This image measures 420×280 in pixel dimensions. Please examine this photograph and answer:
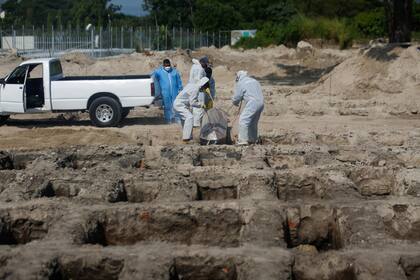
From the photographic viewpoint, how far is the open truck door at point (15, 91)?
14.8m

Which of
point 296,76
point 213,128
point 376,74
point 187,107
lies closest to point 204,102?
point 187,107

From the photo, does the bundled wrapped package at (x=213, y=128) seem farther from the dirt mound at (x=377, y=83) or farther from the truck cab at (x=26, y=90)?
the dirt mound at (x=377, y=83)

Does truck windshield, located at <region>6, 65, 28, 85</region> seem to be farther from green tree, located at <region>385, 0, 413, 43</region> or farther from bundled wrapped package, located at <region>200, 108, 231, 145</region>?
green tree, located at <region>385, 0, 413, 43</region>

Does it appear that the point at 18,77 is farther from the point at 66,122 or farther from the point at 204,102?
the point at 204,102

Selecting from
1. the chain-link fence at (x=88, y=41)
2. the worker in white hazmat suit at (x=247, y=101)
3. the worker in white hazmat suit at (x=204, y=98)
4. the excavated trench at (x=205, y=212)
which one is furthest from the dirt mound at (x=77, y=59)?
the worker in white hazmat suit at (x=247, y=101)

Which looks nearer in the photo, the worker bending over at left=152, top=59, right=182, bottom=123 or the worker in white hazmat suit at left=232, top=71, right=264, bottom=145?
the worker in white hazmat suit at left=232, top=71, right=264, bottom=145

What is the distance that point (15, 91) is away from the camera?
48.8ft

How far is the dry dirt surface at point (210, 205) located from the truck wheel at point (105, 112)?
0.97 feet

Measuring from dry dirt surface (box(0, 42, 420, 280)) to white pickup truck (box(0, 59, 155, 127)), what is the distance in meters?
0.55

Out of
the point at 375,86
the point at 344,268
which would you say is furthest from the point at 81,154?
the point at 375,86

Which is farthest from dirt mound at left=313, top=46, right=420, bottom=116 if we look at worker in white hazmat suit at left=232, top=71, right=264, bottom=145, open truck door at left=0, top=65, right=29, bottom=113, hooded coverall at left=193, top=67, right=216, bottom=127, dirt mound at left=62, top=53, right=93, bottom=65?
dirt mound at left=62, top=53, right=93, bottom=65

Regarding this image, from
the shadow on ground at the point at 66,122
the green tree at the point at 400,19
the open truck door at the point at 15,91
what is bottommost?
the shadow on ground at the point at 66,122

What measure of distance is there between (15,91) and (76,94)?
4.80ft

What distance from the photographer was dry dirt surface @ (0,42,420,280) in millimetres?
6270
